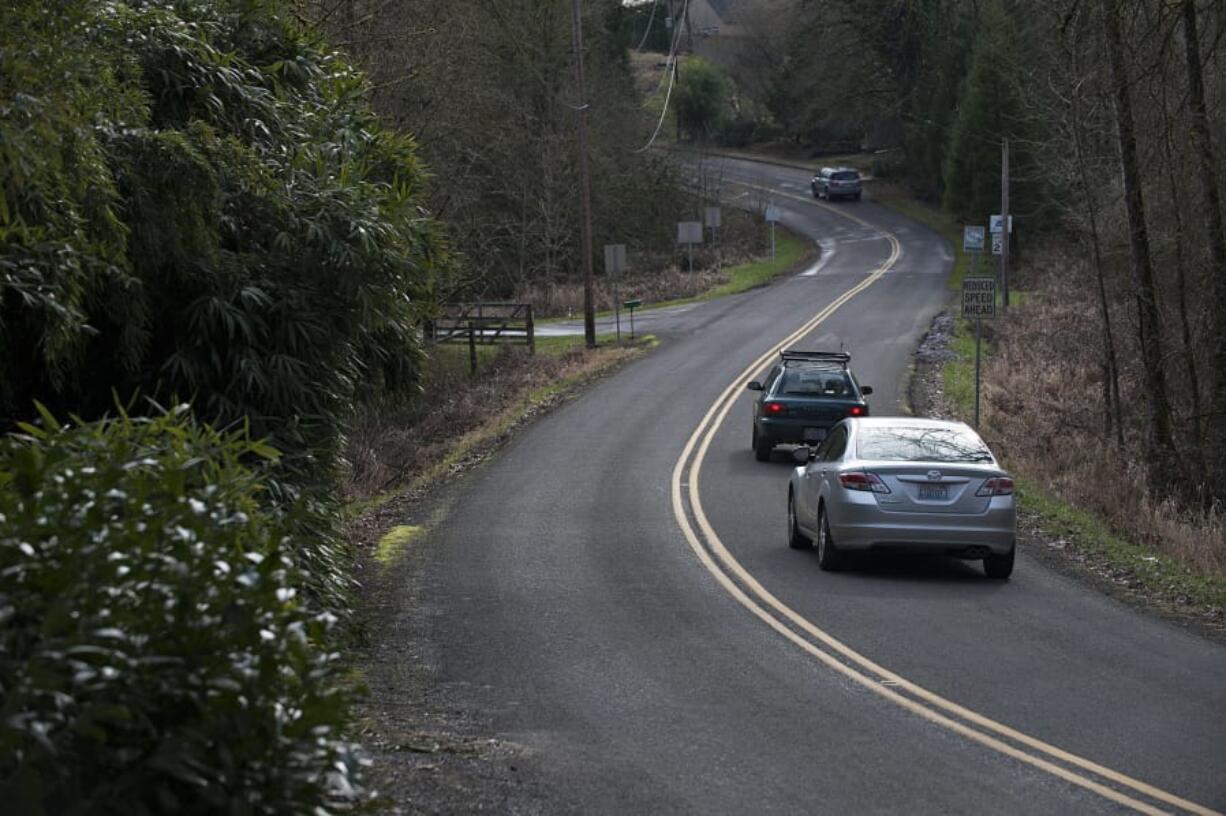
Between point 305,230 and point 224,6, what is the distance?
10.0 feet

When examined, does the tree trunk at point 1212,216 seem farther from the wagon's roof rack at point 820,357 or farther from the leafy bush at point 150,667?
the leafy bush at point 150,667

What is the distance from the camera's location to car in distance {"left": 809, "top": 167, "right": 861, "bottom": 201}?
87312mm

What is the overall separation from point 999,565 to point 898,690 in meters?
5.58

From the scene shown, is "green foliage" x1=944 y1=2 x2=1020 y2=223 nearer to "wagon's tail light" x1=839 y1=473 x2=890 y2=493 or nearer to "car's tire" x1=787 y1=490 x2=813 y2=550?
"car's tire" x1=787 y1=490 x2=813 y2=550

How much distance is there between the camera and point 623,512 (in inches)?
816

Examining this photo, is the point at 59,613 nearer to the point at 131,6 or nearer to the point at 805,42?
the point at 131,6

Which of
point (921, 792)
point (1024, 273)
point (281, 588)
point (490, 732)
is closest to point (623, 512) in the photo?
point (490, 732)

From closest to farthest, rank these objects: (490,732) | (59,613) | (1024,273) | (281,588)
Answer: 1. (59,613)
2. (281,588)
3. (490,732)
4. (1024,273)

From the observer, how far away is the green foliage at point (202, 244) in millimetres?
9961

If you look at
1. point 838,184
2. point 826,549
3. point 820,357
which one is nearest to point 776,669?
point 826,549

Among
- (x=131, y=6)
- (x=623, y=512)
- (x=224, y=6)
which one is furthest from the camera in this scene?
(x=623, y=512)

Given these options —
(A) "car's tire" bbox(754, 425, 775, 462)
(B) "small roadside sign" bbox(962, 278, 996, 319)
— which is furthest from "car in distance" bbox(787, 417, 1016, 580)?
(B) "small roadside sign" bbox(962, 278, 996, 319)

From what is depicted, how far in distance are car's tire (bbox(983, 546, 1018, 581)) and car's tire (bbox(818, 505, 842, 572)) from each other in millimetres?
1496

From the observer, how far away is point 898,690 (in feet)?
34.4
